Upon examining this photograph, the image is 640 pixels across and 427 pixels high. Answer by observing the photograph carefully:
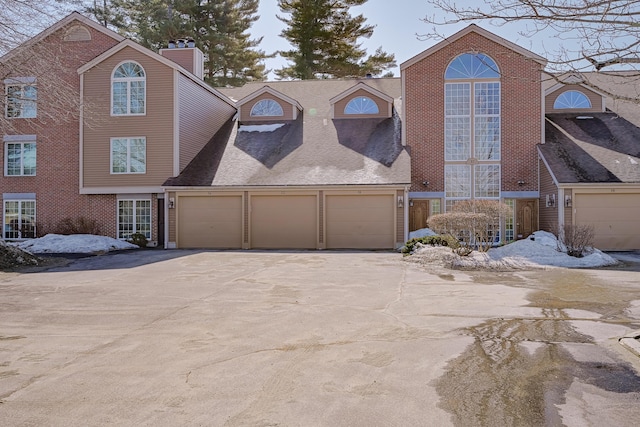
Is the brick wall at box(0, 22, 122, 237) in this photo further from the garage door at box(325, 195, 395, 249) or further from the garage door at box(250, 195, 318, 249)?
the garage door at box(325, 195, 395, 249)

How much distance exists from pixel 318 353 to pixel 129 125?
713 inches

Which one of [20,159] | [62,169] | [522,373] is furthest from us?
[20,159]

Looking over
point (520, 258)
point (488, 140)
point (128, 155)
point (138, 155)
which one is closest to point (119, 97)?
point (128, 155)

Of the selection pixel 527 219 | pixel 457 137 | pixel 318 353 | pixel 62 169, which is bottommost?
pixel 318 353

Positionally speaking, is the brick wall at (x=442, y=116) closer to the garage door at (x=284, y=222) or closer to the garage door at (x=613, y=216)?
the garage door at (x=613, y=216)

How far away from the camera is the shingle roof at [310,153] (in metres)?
19.2

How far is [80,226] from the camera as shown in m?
20.8

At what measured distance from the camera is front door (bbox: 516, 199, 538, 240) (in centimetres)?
1962

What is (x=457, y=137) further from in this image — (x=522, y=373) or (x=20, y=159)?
(x=20, y=159)

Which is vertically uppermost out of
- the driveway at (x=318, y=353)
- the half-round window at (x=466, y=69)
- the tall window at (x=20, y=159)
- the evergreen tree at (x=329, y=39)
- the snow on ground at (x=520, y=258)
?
the evergreen tree at (x=329, y=39)

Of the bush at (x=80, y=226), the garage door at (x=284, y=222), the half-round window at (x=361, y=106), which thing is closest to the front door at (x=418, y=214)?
the garage door at (x=284, y=222)

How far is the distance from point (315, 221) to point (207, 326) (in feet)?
42.1

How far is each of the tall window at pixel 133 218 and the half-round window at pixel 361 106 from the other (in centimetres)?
1006

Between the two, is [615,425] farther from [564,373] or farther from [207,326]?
[207,326]
